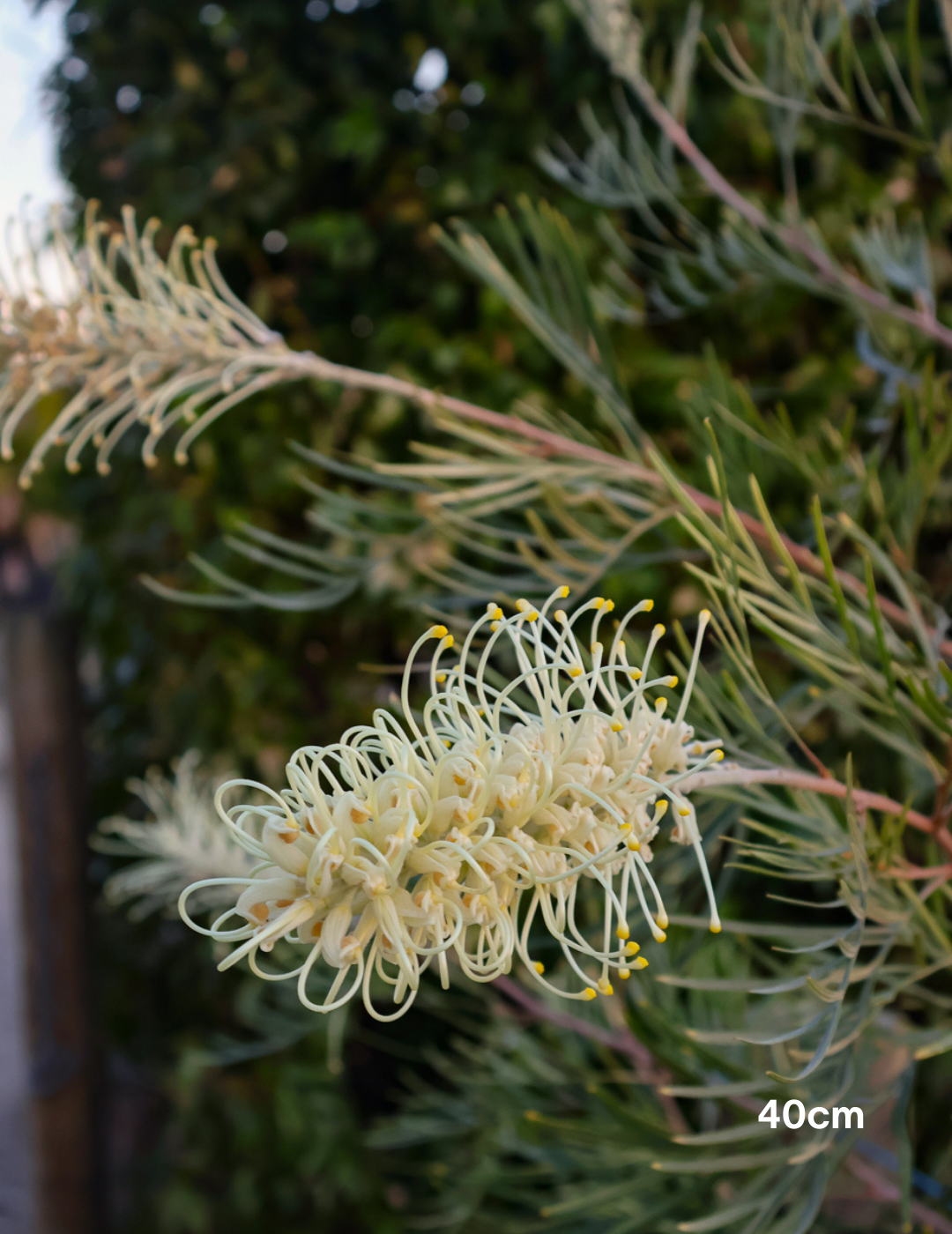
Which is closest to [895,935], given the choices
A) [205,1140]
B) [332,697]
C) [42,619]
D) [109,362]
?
[109,362]

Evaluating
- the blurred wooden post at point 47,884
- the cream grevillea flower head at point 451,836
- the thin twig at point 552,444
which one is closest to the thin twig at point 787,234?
the thin twig at point 552,444

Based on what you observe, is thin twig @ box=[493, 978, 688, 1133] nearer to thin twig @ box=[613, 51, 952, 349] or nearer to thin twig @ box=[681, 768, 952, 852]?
thin twig @ box=[681, 768, 952, 852]

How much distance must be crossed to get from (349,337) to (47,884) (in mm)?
631

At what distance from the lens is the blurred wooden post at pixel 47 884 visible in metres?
0.93

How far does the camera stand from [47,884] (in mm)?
930

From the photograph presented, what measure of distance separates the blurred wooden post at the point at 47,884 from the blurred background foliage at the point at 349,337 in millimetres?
125

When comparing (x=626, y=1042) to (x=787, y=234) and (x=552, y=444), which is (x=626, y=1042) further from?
(x=787, y=234)

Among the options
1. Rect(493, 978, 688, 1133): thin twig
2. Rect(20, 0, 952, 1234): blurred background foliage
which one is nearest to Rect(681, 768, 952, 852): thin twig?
Rect(493, 978, 688, 1133): thin twig

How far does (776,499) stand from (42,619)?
72 centimetres

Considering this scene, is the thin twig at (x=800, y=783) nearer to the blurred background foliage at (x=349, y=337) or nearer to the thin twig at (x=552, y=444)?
the thin twig at (x=552, y=444)

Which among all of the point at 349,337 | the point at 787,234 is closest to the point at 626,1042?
the point at 787,234

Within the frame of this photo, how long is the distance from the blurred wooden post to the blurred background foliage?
4.9 inches

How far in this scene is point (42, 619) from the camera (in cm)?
93

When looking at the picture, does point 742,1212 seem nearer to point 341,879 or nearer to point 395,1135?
point 341,879
